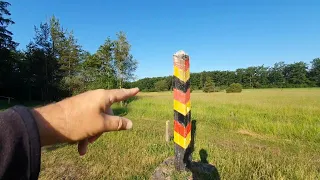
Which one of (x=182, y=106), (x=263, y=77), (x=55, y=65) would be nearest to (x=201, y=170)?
(x=182, y=106)

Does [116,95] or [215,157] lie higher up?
[116,95]

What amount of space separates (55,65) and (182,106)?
83.2 ft

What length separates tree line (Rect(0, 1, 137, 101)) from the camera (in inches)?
859

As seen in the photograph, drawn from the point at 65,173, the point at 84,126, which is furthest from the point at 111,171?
the point at 84,126

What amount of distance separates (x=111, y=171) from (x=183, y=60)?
7.77 ft

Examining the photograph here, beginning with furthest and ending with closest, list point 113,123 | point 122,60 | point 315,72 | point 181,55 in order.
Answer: point 315,72, point 122,60, point 181,55, point 113,123

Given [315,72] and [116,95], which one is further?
[315,72]

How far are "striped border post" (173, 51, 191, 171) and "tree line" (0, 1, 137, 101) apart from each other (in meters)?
17.8

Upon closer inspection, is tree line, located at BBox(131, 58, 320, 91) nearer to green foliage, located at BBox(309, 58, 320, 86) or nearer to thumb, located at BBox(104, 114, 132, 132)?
green foliage, located at BBox(309, 58, 320, 86)

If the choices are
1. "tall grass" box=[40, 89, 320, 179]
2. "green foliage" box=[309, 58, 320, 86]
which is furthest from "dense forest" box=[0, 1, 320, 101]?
"green foliage" box=[309, 58, 320, 86]

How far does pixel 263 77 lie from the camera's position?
92.6 m

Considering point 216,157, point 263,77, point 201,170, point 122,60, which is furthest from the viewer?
point 263,77

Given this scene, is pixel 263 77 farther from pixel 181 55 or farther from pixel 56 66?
pixel 181 55

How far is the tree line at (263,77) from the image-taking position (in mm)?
83812
